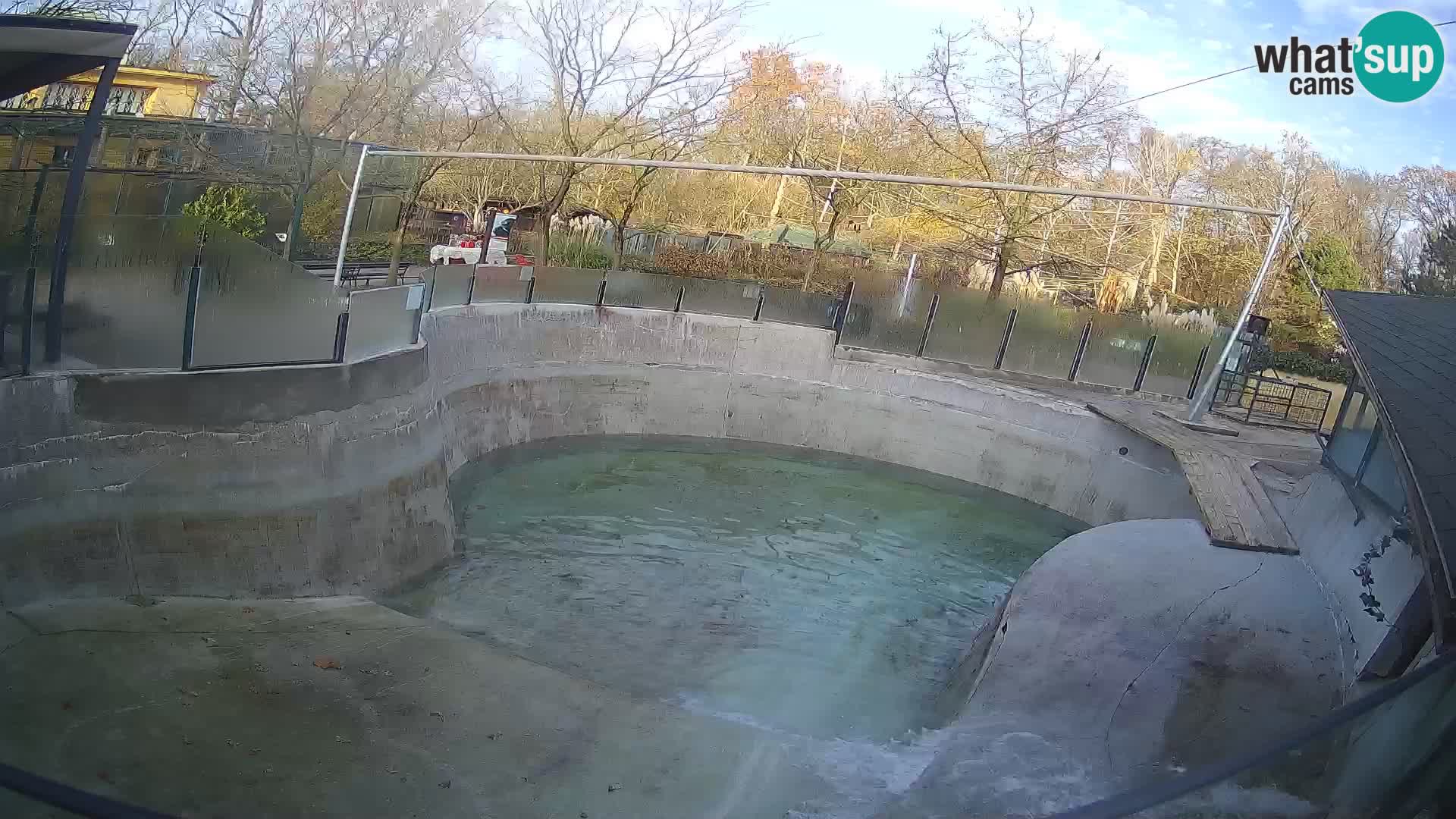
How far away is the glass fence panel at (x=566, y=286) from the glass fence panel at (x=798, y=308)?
366cm

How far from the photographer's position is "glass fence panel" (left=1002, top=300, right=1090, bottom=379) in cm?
2367

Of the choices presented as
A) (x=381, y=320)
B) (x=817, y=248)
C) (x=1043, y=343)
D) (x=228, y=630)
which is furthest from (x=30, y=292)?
(x=817, y=248)

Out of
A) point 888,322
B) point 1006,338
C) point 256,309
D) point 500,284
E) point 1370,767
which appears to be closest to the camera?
point 1370,767

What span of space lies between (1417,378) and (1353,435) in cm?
260

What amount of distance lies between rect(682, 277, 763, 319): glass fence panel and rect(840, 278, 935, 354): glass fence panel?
237cm

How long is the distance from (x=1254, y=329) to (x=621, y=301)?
13644mm

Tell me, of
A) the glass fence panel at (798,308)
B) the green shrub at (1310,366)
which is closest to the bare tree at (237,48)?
the glass fence panel at (798,308)

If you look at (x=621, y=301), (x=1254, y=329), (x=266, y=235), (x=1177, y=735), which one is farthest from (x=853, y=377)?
(x=1177, y=735)

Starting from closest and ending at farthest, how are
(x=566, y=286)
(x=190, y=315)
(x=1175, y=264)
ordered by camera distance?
(x=190, y=315), (x=566, y=286), (x=1175, y=264)

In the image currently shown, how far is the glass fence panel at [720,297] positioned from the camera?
75.6 feet

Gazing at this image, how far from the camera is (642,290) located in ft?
74.5

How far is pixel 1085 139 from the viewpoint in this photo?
32.5 m

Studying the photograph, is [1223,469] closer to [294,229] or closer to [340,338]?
[340,338]

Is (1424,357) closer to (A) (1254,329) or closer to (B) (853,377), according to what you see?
(B) (853,377)
